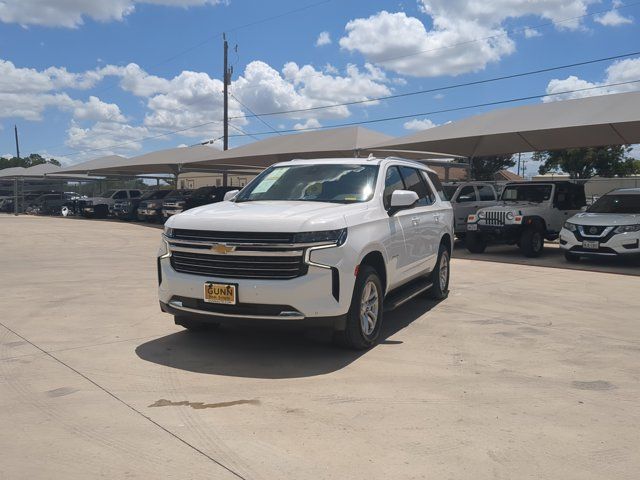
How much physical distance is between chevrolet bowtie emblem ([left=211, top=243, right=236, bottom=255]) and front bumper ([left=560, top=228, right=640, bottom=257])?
33.5 feet

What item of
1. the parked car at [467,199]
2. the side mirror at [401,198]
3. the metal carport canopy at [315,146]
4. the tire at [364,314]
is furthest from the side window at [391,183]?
the metal carport canopy at [315,146]

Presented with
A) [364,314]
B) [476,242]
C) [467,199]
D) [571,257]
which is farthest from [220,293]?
[467,199]

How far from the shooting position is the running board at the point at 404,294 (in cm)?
617

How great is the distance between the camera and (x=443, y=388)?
15.5 feet

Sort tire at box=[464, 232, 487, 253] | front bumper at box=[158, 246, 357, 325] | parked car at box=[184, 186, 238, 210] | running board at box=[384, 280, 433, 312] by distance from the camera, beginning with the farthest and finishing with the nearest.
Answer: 1. parked car at box=[184, 186, 238, 210]
2. tire at box=[464, 232, 487, 253]
3. running board at box=[384, 280, 433, 312]
4. front bumper at box=[158, 246, 357, 325]

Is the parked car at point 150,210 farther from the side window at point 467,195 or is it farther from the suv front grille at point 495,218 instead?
the suv front grille at point 495,218

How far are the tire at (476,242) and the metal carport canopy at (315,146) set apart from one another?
6097 millimetres

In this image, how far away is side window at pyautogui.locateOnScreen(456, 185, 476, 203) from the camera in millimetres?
17938

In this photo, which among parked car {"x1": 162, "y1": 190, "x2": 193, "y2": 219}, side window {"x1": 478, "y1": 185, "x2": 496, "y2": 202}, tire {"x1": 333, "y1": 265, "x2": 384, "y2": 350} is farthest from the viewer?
parked car {"x1": 162, "y1": 190, "x2": 193, "y2": 219}

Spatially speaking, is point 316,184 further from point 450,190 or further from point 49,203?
point 49,203

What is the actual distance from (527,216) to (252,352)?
435 inches

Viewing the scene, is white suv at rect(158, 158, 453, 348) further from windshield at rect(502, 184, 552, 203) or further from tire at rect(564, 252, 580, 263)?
windshield at rect(502, 184, 552, 203)

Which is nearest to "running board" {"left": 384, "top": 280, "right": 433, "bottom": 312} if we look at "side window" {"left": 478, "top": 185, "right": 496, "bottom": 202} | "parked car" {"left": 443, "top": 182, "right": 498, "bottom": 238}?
"parked car" {"left": 443, "top": 182, "right": 498, "bottom": 238}

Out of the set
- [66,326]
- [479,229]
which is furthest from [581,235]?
[66,326]
